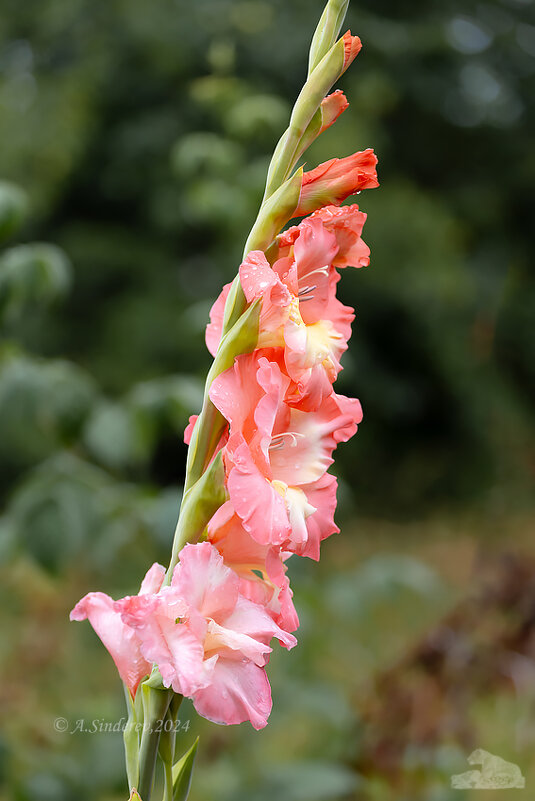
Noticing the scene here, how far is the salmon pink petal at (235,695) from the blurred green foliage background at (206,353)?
79 centimetres

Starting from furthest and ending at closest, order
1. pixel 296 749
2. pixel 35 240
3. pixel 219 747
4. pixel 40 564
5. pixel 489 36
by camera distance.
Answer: pixel 489 36 < pixel 35 240 < pixel 296 749 < pixel 219 747 < pixel 40 564

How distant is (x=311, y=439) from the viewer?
454 millimetres

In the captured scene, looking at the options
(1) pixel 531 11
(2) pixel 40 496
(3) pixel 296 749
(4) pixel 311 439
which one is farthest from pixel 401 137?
(4) pixel 311 439

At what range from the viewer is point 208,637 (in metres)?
0.41

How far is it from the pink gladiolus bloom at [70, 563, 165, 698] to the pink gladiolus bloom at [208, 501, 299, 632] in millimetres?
51

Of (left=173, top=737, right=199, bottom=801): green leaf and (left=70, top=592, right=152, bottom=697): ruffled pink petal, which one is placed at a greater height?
(left=70, top=592, right=152, bottom=697): ruffled pink petal

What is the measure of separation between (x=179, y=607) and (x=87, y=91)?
3901 millimetres

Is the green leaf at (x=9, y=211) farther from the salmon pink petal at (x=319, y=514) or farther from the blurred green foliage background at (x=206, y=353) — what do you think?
the salmon pink petal at (x=319, y=514)

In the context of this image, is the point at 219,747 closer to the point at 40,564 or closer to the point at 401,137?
the point at 40,564

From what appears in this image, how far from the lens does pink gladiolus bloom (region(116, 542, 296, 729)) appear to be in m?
0.38

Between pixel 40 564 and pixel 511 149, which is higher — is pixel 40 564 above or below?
below

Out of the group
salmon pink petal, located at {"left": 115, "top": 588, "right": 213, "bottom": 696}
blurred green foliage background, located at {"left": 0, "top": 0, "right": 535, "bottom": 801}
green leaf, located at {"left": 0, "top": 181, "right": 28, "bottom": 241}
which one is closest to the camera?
salmon pink petal, located at {"left": 115, "top": 588, "right": 213, "bottom": 696}

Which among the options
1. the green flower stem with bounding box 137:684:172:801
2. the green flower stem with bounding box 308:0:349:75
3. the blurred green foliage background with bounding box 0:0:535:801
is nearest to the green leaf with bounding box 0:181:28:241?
the blurred green foliage background with bounding box 0:0:535:801

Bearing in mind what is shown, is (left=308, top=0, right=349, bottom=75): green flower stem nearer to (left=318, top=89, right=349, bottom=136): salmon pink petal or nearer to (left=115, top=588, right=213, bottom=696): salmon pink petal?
(left=318, top=89, right=349, bottom=136): salmon pink petal
